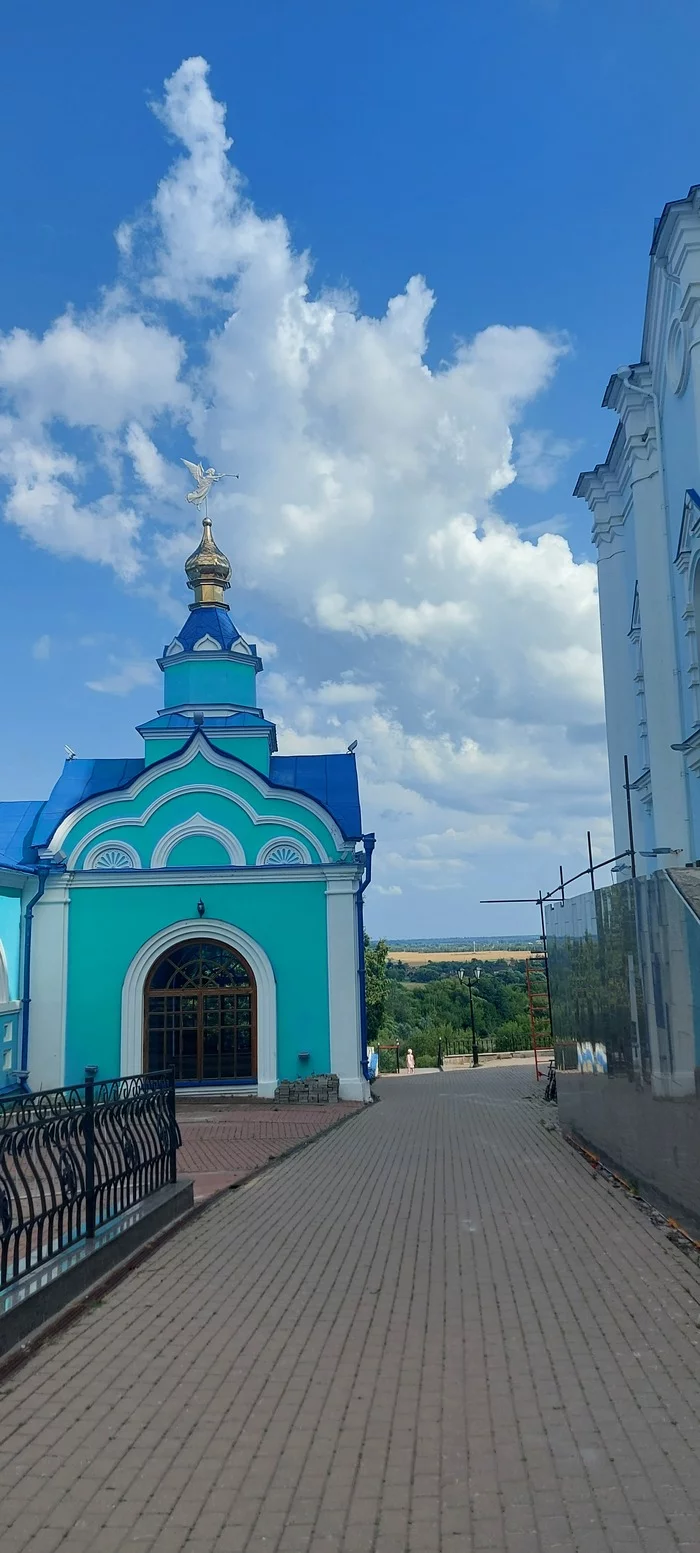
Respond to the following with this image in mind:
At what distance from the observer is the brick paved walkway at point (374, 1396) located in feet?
10.3

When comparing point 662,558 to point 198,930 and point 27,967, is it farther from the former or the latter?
point 27,967

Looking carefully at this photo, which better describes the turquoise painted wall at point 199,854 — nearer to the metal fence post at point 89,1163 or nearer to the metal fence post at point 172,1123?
the metal fence post at point 172,1123

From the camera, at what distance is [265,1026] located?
15.7 metres

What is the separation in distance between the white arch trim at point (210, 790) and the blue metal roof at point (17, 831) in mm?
825

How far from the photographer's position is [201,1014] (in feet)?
52.2

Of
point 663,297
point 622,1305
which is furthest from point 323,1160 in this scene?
point 663,297

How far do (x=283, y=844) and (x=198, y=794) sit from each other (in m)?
1.60

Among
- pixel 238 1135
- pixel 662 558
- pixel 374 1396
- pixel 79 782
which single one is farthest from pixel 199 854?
pixel 374 1396

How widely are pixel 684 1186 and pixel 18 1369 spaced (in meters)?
4.16

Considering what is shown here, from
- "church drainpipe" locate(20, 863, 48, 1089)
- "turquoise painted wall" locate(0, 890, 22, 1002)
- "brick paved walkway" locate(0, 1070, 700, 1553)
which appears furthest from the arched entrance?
"brick paved walkway" locate(0, 1070, 700, 1553)

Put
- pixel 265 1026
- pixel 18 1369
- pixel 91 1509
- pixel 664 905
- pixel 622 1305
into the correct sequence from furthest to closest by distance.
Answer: pixel 265 1026
pixel 664 905
pixel 622 1305
pixel 18 1369
pixel 91 1509

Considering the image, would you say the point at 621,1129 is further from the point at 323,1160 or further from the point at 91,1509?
the point at 91,1509

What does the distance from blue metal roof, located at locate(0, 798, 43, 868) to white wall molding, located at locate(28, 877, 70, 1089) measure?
0.78 m

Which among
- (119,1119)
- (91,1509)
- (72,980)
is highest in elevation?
(72,980)
